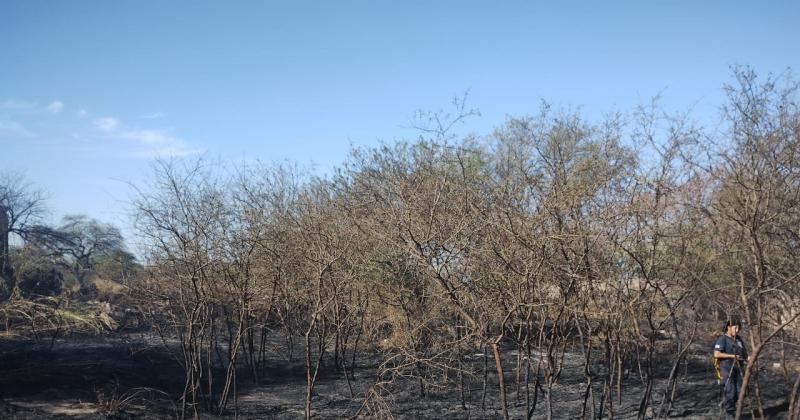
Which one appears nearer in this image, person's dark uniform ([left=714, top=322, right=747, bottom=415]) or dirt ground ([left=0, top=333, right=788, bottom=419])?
person's dark uniform ([left=714, top=322, right=747, bottom=415])

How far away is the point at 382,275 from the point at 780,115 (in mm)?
6808

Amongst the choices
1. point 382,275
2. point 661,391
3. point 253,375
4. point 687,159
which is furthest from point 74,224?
point 687,159

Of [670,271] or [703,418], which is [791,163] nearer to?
[670,271]

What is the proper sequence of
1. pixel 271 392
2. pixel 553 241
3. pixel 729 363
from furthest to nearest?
pixel 271 392 < pixel 729 363 < pixel 553 241

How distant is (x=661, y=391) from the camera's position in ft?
38.9

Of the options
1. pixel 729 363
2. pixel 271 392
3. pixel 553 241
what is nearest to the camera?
pixel 553 241

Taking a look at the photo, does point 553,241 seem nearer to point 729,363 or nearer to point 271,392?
point 729,363

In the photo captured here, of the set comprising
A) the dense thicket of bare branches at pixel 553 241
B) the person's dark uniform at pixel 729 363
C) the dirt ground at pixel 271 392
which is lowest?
the dirt ground at pixel 271 392

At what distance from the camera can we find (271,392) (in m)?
12.0

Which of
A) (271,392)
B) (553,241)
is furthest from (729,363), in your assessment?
(271,392)

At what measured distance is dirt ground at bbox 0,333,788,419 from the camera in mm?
9867

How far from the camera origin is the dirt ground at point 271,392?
9.87 m

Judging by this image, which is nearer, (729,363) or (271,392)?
(729,363)

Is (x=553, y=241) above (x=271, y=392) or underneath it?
above
